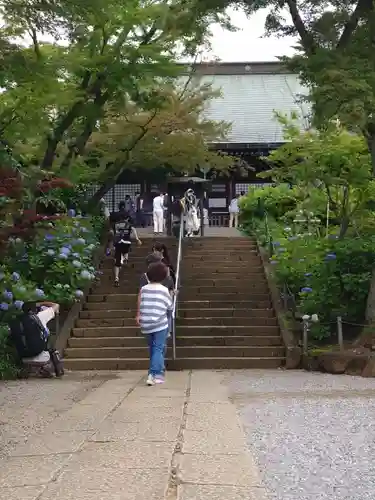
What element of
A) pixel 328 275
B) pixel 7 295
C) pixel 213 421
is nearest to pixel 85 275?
pixel 7 295

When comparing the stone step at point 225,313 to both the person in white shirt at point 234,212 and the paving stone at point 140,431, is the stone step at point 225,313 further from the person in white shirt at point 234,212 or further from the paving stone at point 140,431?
the person in white shirt at point 234,212

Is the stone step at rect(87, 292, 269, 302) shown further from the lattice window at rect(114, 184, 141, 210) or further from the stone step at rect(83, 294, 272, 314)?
the lattice window at rect(114, 184, 141, 210)

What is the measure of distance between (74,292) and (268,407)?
6.52m

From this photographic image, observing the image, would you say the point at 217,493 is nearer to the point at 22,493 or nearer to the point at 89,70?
the point at 22,493

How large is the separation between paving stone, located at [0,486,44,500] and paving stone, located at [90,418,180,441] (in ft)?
4.39

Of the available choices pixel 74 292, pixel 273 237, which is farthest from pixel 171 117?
pixel 74 292

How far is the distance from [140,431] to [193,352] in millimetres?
6409

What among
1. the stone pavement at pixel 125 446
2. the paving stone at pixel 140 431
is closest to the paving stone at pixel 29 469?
the stone pavement at pixel 125 446

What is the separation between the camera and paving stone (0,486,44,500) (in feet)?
13.0

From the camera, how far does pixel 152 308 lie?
853 cm

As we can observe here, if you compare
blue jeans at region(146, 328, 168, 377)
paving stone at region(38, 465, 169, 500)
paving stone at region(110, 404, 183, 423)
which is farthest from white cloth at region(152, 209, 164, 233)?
paving stone at region(38, 465, 169, 500)

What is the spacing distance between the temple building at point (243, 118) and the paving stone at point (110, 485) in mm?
16482

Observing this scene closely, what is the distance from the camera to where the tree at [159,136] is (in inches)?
688

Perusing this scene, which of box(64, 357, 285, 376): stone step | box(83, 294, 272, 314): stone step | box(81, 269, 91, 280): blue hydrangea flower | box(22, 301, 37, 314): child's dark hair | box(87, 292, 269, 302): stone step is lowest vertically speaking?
box(64, 357, 285, 376): stone step
